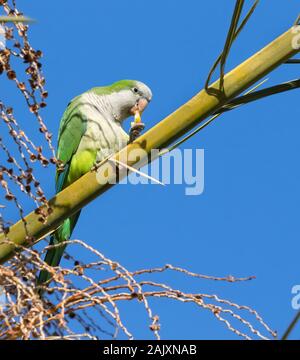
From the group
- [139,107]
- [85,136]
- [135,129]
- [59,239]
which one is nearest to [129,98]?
[139,107]

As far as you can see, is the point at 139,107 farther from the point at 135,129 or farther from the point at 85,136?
the point at 135,129

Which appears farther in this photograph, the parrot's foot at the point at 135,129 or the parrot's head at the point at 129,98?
the parrot's head at the point at 129,98

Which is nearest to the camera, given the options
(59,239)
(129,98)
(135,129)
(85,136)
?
(135,129)

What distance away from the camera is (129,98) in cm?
448

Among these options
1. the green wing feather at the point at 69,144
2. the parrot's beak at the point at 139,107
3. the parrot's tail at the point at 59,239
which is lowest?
the parrot's tail at the point at 59,239

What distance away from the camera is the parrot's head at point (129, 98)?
4.38 metres

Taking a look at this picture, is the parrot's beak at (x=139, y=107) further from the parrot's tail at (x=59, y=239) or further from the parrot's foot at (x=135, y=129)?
the parrot's foot at (x=135, y=129)

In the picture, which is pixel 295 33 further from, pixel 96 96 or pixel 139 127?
pixel 96 96

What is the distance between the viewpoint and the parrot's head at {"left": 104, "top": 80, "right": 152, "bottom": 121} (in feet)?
14.4

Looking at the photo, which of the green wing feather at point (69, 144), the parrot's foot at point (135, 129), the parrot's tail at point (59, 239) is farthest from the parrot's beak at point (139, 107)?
the parrot's foot at point (135, 129)

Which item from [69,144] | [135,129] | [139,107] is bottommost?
[135,129]

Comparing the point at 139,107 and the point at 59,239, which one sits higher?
the point at 139,107

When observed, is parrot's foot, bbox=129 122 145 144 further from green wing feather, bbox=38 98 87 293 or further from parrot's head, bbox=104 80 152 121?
parrot's head, bbox=104 80 152 121
